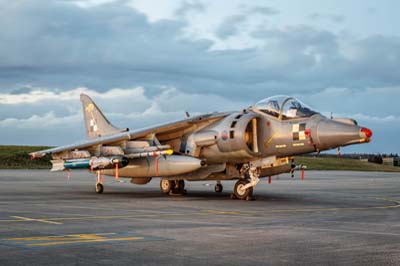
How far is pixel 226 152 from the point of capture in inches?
726

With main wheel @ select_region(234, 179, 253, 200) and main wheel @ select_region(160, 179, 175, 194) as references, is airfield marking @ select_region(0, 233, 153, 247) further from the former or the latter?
main wheel @ select_region(160, 179, 175, 194)

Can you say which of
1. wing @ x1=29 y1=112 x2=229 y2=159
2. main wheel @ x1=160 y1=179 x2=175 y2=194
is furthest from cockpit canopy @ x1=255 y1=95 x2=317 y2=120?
main wheel @ x1=160 y1=179 x2=175 y2=194

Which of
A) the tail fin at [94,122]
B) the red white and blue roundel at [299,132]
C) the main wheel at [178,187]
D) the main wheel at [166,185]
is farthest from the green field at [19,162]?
the red white and blue roundel at [299,132]

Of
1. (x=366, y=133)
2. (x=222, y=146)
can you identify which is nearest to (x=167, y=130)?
(x=222, y=146)

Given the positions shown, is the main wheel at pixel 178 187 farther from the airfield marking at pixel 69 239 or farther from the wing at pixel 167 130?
the airfield marking at pixel 69 239

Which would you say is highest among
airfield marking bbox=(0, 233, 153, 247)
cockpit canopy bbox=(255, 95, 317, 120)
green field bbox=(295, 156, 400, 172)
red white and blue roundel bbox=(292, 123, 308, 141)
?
cockpit canopy bbox=(255, 95, 317, 120)

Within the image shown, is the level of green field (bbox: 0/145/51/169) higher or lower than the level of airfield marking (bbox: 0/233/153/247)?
higher

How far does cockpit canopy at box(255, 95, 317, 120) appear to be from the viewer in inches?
682

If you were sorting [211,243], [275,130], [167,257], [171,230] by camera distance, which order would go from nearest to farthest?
[167,257], [211,243], [171,230], [275,130]

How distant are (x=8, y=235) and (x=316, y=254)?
480 centimetres

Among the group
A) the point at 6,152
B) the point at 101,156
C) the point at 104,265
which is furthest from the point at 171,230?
the point at 6,152

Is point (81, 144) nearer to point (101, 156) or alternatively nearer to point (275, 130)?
point (101, 156)

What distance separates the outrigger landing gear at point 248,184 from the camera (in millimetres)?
18328

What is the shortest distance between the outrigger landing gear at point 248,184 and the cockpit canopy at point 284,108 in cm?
198
